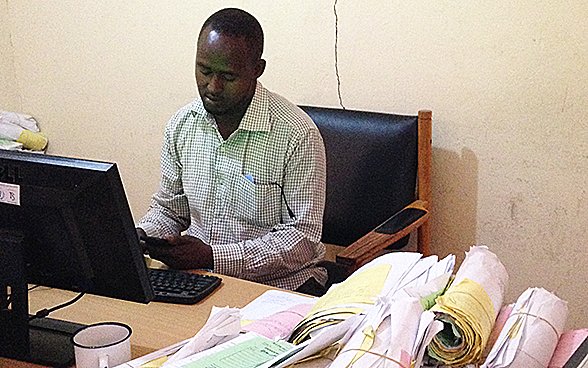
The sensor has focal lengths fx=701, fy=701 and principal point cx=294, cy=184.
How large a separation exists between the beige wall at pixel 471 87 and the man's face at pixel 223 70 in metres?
0.67

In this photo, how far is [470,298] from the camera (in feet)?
3.16

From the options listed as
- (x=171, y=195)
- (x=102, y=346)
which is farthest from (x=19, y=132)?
(x=102, y=346)

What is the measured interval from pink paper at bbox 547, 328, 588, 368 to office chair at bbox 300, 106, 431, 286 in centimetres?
113

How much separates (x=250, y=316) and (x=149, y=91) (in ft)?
5.83

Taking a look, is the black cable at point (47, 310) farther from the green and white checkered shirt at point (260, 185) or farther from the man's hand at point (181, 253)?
the green and white checkered shirt at point (260, 185)

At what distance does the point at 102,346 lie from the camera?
1.01 metres

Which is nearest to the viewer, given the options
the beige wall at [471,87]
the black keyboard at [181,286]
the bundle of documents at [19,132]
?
the black keyboard at [181,286]

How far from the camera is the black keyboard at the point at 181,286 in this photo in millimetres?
1385

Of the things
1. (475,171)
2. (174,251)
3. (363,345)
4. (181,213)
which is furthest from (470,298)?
(475,171)

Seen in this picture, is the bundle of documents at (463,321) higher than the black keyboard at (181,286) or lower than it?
higher

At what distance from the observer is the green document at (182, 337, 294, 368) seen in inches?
36.9

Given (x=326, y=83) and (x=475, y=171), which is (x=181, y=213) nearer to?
(x=326, y=83)

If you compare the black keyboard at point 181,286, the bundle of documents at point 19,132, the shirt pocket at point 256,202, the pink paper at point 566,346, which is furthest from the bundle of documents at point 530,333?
the bundle of documents at point 19,132

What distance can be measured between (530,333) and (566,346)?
0.25ft
